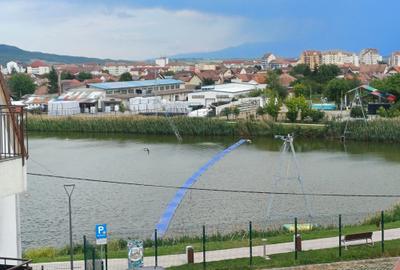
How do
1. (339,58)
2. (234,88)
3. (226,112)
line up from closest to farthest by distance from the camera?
(226,112)
(234,88)
(339,58)

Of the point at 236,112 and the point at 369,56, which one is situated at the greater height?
the point at 369,56

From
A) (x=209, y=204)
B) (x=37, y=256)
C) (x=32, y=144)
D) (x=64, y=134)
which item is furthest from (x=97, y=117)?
(x=37, y=256)

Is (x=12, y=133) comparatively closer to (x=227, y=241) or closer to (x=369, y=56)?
(x=227, y=241)

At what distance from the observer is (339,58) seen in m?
113

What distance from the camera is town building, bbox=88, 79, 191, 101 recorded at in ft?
153

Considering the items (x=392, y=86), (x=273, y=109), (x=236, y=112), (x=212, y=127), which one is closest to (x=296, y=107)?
(x=273, y=109)

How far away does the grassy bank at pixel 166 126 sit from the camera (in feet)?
98.3

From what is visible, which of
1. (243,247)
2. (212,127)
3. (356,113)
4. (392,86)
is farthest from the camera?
(392,86)

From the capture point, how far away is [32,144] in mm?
28797

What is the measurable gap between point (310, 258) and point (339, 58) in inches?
4292

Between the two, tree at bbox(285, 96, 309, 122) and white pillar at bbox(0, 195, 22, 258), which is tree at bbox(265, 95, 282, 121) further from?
white pillar at bbox(0, 195, 22, 258)

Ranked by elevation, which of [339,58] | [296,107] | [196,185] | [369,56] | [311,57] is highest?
[369,56]

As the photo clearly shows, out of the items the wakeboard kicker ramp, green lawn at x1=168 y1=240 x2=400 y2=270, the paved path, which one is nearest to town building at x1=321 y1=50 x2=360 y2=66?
the wakeboard kicker ramp

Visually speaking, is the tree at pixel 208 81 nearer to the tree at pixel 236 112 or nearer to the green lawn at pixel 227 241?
the tree at pixel 236 112
